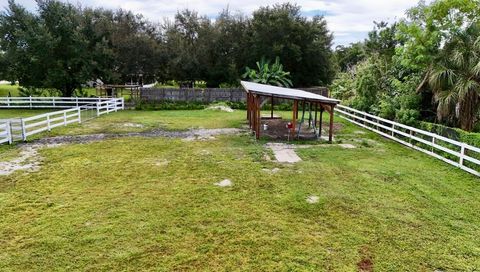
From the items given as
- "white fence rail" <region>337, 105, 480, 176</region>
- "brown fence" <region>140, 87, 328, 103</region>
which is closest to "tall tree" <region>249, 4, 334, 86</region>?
"brown fence" <region>140, 87, 328, 103</region>

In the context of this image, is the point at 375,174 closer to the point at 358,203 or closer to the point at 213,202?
the point at 358,203

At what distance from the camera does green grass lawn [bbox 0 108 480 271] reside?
185 inches

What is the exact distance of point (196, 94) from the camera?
25203 mm

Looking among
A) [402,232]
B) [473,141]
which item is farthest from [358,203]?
[473,141]

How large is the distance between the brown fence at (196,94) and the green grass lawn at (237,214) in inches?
591

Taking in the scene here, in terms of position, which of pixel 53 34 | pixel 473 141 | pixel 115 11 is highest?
pixel 115 11

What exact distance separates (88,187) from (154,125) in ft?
29.3

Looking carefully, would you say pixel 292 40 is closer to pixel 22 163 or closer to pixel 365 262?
pixel 22 163

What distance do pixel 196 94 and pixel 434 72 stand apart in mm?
16550

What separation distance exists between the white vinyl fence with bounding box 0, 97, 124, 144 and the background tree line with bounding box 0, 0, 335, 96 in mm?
3083

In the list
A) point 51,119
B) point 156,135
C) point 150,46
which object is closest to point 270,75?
point 150,46

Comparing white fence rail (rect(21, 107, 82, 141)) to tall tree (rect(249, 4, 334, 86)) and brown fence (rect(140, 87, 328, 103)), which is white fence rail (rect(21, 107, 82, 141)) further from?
tall tree (rect(249, 4, 334, 86))

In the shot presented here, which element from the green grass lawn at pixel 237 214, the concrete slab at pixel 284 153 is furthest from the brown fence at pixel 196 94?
the green grass lawn at pixel 237 214

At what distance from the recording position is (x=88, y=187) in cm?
747
